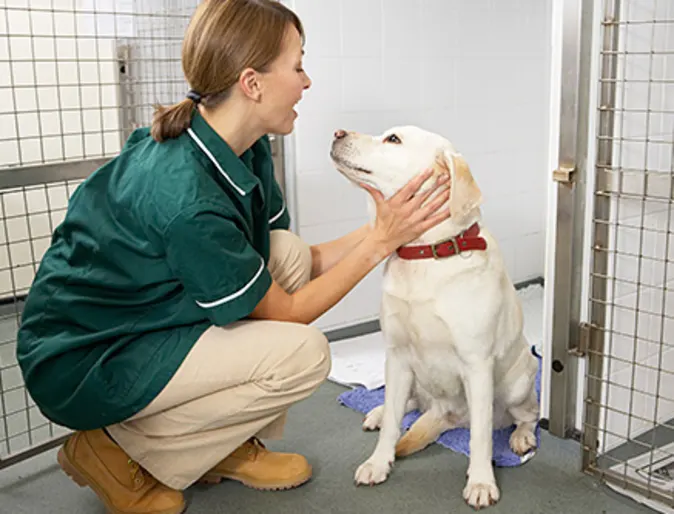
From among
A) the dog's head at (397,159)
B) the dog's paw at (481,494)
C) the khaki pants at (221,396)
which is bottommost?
the dog's paw at (481,494)

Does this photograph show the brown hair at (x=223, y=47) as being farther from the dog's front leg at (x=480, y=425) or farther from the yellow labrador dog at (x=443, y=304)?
the dog's front leg at (x=480, y=425)

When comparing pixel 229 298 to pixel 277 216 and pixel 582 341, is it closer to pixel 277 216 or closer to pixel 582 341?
pixel 277 216

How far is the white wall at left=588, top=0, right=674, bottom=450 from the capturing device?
5.94 ft

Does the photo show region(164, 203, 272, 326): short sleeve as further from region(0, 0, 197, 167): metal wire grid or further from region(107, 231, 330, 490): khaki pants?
region(0, 0, 197, 167): metal wire grid

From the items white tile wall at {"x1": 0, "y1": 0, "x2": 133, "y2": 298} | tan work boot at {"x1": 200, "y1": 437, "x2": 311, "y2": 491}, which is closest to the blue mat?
tan work boot at {"x1": 200, "y1": 437, "x2": 311, "y2": 491}

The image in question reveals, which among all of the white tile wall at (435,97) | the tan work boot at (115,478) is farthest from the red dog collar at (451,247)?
the white tile wall at (435,97)

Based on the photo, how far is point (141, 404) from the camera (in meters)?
1.66

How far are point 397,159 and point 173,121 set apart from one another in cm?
51

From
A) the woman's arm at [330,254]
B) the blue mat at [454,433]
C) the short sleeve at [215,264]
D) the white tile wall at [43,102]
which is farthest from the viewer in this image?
the white tile wall at [43,102]

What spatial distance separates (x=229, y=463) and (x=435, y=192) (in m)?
0.85

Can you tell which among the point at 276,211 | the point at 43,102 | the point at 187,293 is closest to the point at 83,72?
the point at 43,102

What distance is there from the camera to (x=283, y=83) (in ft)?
5.56

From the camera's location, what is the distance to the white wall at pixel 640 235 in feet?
5.94

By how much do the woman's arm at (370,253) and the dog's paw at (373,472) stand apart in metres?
0.43
